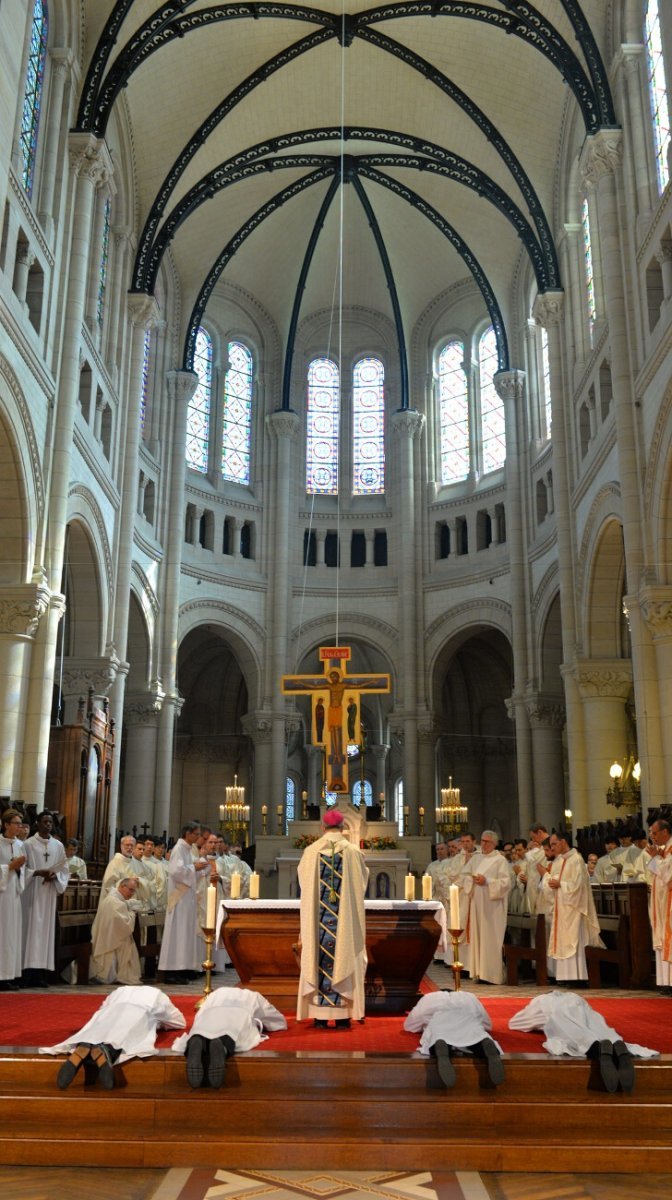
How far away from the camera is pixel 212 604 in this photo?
28.8 m

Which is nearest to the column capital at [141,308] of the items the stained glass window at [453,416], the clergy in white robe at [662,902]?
the stained glass window at [453,416]

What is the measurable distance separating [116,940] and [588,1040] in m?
6.57

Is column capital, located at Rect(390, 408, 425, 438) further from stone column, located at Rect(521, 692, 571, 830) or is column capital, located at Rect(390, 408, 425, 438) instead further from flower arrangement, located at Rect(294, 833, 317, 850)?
flower arrangement, located at Rect(294, 833, 317, 850)

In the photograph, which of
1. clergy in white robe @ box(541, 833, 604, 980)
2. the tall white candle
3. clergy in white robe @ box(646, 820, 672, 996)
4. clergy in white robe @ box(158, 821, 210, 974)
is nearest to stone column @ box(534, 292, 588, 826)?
clergy in white robe @ box(541, 833, 604, 980)

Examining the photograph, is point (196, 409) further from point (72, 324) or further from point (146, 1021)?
point (146, 1021)

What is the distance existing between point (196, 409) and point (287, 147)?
23.7 feet

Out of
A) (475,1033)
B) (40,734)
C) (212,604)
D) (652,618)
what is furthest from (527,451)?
(475,1033)

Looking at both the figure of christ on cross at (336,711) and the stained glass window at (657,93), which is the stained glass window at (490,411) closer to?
the stained glass window at (657,93)

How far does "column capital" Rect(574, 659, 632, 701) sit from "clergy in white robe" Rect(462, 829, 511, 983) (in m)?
8.00

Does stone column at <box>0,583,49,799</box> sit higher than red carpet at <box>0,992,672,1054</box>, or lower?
higher

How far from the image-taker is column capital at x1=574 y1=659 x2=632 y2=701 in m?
20.6

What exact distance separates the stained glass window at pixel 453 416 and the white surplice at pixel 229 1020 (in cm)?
2413

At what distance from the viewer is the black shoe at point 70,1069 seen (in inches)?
252

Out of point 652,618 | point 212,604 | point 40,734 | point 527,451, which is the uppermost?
point 527,451
